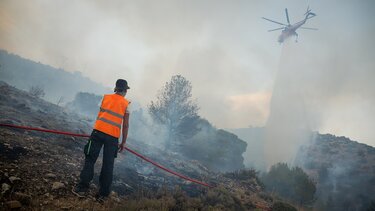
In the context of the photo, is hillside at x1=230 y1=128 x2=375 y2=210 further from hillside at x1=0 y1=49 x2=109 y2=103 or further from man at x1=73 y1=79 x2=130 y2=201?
hillside at x1=0 y1=49 x2=109 y2=103

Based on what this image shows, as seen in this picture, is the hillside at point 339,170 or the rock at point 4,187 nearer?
the rock at point 4,187

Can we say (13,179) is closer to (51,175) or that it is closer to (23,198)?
(23,198)

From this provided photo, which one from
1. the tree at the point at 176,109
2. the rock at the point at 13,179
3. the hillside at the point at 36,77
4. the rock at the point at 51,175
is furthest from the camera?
the hillside at the point at 36,77

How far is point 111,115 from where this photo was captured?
4.61 meters

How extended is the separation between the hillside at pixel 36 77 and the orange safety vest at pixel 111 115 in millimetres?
60652

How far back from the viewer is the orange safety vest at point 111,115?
14.9 feet

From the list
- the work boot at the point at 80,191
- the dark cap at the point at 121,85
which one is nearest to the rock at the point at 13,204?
the work boot at the point at 80,191

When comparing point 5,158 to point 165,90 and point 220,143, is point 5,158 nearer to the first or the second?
point 165,90

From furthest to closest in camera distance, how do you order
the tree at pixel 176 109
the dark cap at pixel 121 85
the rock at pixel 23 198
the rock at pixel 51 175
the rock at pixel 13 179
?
the tree at pixel 176 109 → the rock at pixel 51 175 → the dark cap at pixel 121 85 → the rock at pixel 13 179 → the rock at pixel 23 198

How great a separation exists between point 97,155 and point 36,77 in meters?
86.5

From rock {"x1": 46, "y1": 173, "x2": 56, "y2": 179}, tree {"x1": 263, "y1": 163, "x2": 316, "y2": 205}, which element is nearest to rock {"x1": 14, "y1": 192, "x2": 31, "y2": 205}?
rock {"x1": 46, "y1": 173, "x2": 56, "y2": 179}

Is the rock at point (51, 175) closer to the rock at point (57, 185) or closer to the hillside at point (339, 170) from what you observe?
the rock at point (57, 185)

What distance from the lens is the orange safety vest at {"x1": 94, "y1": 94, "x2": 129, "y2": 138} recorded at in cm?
454

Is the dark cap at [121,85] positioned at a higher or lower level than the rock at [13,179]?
higher
